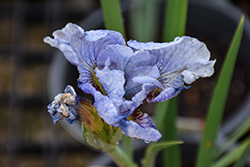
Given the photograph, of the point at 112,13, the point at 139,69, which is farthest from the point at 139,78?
the point at 112,13

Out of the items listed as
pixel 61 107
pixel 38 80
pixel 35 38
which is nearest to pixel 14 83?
pixel 38 80

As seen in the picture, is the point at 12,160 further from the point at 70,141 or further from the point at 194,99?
the point at 194,99

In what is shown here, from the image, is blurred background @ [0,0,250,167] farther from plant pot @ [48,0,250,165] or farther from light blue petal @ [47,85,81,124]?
light blue petal @ [47,85,81,124]

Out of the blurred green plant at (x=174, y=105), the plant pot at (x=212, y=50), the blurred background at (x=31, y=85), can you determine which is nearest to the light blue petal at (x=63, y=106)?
the blurred green plant at (x=174, y=105)

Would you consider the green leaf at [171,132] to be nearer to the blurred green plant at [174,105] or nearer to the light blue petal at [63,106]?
the blurred green plant at [174,105]

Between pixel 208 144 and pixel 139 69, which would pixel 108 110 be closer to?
pixel 139 69

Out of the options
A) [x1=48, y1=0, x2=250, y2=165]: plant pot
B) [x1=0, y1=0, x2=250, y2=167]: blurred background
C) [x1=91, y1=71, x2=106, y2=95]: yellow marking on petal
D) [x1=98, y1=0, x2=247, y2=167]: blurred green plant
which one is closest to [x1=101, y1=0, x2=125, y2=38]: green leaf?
[x1=98, y1=0, x2=247, y2=167]: blurred green plant
